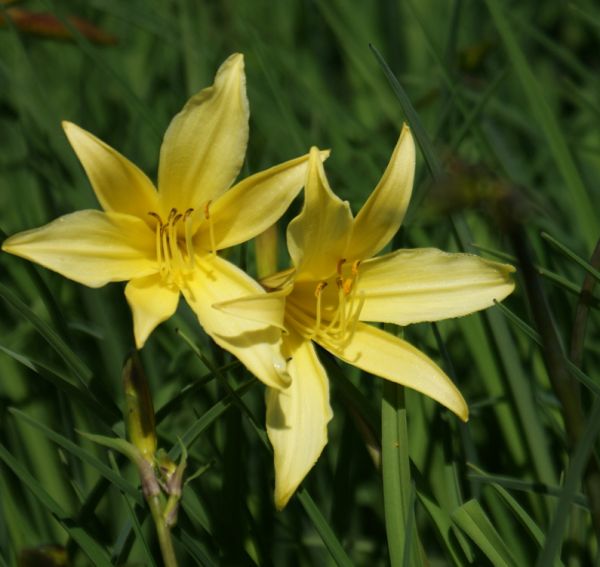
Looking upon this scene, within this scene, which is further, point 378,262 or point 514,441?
point 514,441

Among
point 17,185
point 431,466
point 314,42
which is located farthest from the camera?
point 314,42

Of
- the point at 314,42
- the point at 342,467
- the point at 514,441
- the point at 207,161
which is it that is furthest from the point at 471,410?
the point at 314,42

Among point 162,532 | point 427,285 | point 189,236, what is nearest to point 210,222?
point 189,236

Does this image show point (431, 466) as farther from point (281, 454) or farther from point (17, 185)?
point (17, 185)

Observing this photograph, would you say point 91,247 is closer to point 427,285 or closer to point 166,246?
point 166,246

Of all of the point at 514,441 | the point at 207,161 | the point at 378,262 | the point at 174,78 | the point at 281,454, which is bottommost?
the point at 514,441

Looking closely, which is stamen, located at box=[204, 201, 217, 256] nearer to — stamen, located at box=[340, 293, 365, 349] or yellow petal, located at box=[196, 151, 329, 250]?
yellow petal, located at box=[196, 151, 329, 250]

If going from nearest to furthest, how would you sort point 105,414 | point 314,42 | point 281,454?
point 281,454
point 105,414
point 314,42
